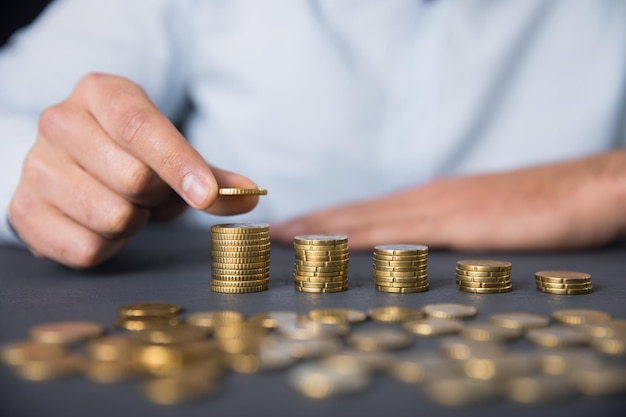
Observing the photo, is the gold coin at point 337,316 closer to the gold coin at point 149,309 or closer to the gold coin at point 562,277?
the gold coin at point 149,309

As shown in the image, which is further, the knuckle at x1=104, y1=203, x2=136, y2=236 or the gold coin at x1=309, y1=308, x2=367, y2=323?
the knuckle at x1=104, y1=203, x2=136, y2=236

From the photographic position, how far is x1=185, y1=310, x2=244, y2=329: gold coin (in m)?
1.06

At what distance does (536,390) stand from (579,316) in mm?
382

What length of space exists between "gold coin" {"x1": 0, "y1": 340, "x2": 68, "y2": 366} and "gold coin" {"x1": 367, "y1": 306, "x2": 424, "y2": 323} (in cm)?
43

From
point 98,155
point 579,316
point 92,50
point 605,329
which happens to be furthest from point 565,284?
point 92,50

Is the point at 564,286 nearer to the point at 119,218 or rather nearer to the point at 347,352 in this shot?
the point at 347,352

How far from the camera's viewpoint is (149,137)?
55.0 inches

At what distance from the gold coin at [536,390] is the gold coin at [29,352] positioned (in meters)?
0.50

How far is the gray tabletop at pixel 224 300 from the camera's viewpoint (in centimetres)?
73

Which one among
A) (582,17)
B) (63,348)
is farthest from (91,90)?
(582,17)

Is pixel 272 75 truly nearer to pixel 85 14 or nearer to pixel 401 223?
pixel 85 14

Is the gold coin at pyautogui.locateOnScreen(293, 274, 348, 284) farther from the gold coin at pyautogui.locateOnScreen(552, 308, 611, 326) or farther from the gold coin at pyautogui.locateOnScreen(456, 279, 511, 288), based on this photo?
the gold coin at pyautogui.locateOnScreen(552, 308, 611, 326)

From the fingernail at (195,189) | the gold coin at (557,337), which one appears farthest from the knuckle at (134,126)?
the gold coin at (557,337)

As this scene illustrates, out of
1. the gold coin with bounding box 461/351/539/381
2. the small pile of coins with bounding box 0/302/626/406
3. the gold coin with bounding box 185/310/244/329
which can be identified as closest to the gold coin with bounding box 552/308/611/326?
the small pile of coins with bounding box 0/302/626/406
